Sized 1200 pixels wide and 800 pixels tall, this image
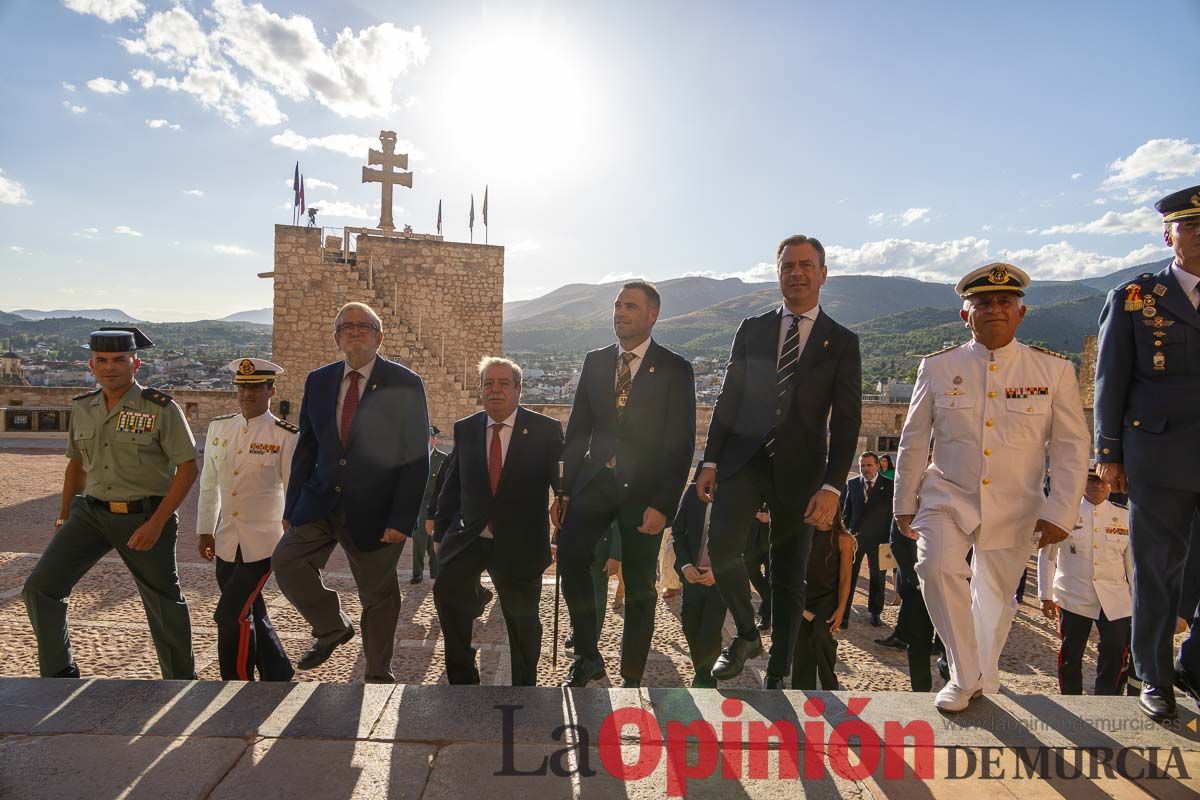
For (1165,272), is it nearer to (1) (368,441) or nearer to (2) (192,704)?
(1) (368,441)

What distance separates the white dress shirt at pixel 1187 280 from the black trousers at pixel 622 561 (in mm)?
2434

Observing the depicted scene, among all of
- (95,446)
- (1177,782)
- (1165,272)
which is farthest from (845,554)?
(95,446)

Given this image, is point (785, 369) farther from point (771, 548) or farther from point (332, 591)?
point (332, 591)

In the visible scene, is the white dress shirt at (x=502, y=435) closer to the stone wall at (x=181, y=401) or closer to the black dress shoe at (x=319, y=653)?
the black dress shoe at (x=319, y=653)

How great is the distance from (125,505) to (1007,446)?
13.6ft

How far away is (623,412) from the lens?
354cm

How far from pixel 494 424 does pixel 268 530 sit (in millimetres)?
1393

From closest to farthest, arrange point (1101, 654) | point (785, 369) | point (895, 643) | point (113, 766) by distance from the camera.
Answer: point (113, 766) < point (785, 369) < point (1101, 654) < point (895, 643)

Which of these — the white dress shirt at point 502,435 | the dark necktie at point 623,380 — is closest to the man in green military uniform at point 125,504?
the white dress shirt at point 502,435

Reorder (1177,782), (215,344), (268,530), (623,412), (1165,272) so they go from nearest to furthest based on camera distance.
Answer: (1177,782) < (1165,272) < (623,412) < (268,530) < (215,344)

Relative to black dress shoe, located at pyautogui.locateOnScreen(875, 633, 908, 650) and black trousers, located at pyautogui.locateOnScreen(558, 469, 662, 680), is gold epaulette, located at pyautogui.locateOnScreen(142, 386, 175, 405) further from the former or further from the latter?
black dress shoe, located at pyautogui.locateOnScreen(875, 633, 908, 650)

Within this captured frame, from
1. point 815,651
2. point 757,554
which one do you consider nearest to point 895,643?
point 757,554

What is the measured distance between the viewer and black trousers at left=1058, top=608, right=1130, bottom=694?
4000 millimetres

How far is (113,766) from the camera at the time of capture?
2.19 m
